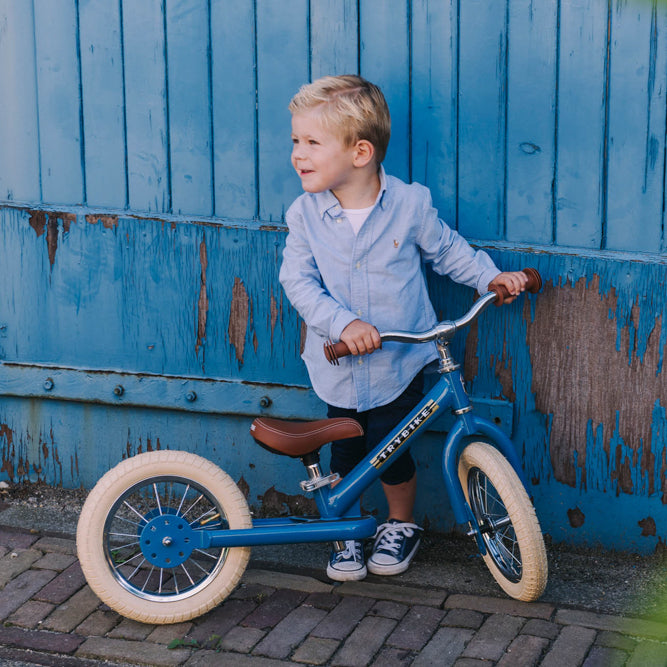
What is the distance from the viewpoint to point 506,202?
8.98 feet

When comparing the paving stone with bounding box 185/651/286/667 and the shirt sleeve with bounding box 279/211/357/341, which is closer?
the paving stone with bounding box 185/651/286/667

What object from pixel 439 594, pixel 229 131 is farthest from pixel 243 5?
pixel 439 594

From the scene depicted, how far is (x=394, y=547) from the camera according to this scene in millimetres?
2803

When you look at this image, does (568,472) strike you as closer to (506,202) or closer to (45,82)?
(506,202)

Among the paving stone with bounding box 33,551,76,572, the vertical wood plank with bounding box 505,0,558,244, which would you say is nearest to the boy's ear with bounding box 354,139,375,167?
the vertical wood plank with bounding box 505,0,558,244

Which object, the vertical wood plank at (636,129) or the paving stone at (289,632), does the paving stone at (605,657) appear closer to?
the paving stone at (289,632)

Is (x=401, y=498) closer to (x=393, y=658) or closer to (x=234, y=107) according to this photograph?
(x=393, y=658)

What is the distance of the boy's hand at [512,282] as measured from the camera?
254 cm

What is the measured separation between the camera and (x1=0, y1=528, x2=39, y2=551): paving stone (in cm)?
296

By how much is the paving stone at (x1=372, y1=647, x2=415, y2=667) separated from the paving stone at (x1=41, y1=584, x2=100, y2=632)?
2.91ft

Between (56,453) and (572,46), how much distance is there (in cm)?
236

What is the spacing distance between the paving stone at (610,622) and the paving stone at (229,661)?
84 centimetres

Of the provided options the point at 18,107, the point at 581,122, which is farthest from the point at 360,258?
the point at 18,107

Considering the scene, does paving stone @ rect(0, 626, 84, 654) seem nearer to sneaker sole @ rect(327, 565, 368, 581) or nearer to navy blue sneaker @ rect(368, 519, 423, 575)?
sneaker sole @ rect(327, 565, 368, 581)
